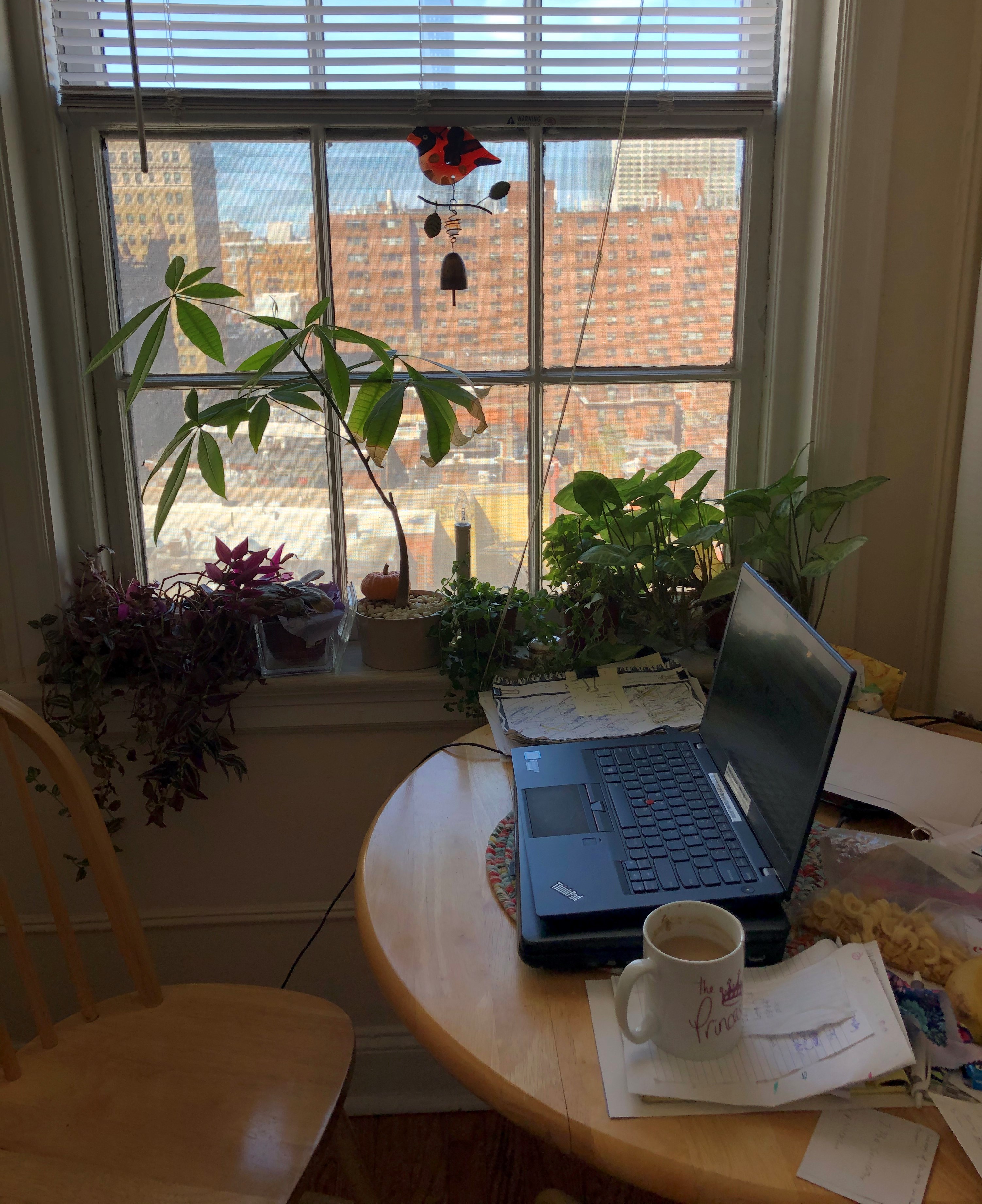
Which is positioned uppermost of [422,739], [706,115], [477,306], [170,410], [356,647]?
[706,115]

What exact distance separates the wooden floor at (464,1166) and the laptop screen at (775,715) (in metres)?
0.90

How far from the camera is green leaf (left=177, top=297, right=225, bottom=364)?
4.40ft

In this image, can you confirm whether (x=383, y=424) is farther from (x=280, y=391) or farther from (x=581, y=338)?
(x=581, y=338)

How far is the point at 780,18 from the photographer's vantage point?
143 cm

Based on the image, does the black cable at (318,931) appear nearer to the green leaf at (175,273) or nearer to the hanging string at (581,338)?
the hanging string at (581,338)

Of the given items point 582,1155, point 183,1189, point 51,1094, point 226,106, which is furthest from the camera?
point 226,106

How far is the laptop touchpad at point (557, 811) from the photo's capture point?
922mm

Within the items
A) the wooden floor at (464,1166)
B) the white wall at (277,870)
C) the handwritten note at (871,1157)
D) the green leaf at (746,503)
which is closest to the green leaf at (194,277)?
the white wall at (277,870)

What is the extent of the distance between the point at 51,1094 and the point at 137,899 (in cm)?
57

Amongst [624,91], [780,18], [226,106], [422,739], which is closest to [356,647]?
[422,739]

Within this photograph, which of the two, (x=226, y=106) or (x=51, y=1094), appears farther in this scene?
(x=226, y=106)

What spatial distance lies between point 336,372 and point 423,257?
1.24 ft

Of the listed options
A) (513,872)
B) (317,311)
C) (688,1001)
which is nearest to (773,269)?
(317,311)

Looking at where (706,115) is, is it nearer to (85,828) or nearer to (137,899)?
(85,828)
